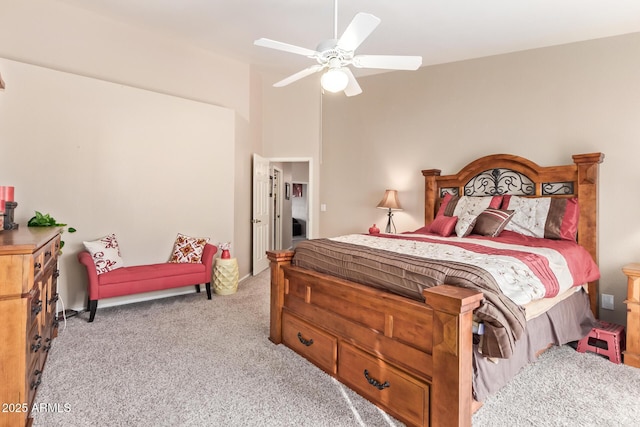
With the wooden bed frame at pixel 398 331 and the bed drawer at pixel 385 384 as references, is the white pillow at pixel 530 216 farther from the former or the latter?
the bed drawer at pixel 385 384

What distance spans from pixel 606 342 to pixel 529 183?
1669 millimetres

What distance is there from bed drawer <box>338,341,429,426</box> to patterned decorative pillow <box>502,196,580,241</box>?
220cm

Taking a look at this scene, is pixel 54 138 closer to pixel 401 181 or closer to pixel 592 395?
pixel 401 181

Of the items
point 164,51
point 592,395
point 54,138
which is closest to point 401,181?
point 592,395

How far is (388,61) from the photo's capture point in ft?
8.01

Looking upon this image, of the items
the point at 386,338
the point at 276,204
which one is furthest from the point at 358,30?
the point at 276,204

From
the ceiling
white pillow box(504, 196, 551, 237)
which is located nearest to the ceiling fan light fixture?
the ceiling

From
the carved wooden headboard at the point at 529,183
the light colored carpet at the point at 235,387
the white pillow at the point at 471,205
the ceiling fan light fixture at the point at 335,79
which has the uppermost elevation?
the ceiling fan light fixture at the point at 335,79

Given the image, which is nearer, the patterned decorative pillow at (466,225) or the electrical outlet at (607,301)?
the electrical outlet at (607,301)

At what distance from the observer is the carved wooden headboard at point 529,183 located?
3184mm

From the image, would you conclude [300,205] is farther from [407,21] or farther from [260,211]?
[407,21]

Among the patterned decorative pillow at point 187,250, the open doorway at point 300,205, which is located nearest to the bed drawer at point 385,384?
the patterned decorative pillow at point 187,250

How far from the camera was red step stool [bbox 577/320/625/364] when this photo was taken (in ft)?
8.39

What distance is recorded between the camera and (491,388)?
1.67m
